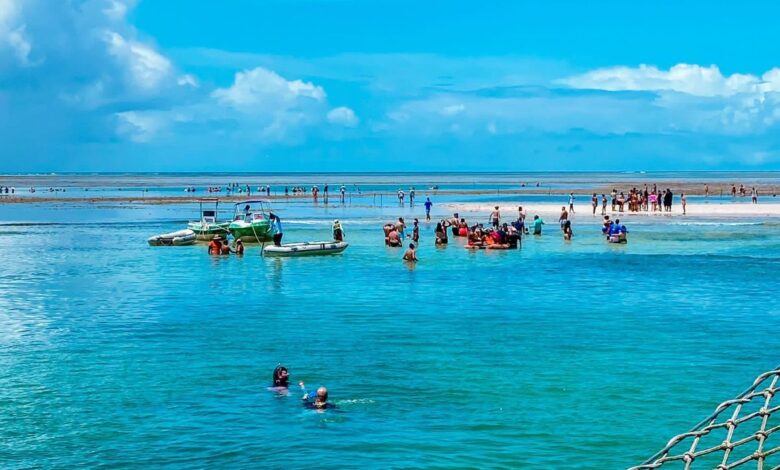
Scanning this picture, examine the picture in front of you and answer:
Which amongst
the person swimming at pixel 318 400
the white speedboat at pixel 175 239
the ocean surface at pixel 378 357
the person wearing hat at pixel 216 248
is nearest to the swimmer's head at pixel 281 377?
the ocean surface at pixel 378 357

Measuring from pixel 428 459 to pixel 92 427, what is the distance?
265 inches

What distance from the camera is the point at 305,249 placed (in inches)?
1991

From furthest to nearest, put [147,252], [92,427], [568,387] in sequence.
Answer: [147,252] < [568,387] < [92,427]

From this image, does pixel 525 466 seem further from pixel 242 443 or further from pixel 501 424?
pixel 242 443

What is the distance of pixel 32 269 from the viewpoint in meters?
46.0

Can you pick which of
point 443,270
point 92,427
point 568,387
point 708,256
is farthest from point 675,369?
point 708,256

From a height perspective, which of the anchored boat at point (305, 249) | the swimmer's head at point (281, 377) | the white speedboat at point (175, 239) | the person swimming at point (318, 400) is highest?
the white speedboat at point (175, 239)

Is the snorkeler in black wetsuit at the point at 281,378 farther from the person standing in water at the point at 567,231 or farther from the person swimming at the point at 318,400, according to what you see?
the person standing in water at the point at 567,231

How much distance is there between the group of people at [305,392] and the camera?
65.0ft

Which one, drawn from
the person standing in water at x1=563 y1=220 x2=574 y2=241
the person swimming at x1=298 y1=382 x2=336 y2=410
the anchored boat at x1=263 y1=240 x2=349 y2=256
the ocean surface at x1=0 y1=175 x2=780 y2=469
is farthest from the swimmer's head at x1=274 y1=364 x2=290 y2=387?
the person standing in water at x1=563 y1=220 x2=574 y2=241

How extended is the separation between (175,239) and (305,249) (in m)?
11.8

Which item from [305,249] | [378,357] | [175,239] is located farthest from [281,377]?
[175,239]

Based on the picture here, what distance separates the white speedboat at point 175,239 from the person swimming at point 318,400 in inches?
1569

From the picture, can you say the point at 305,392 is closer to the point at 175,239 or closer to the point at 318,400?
the point at 318,400
